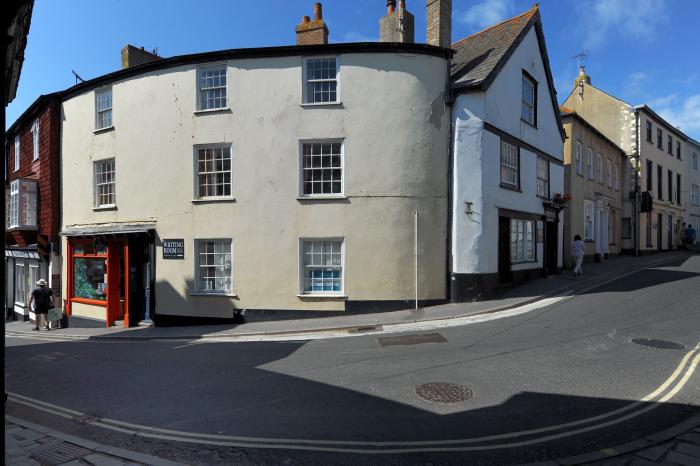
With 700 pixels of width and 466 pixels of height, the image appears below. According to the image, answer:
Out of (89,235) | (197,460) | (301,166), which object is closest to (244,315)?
(301,166)

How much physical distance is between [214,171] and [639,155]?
28583mm

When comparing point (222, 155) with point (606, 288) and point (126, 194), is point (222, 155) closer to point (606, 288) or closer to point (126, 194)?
point (126, 194)

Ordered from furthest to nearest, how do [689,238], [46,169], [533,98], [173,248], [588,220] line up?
1. [689,238]
2. [588,220]
3. [46,169]
4. [533,98]
5. [173,248]

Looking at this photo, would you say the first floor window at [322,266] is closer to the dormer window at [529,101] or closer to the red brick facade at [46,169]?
the dormer window at [529,101]

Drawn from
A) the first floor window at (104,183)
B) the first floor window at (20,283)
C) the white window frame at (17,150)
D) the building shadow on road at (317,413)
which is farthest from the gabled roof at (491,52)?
the first floor window at (20,283)

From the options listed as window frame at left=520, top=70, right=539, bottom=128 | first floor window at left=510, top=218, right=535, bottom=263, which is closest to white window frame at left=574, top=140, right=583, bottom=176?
window frame at left=520, top=70, right=539, bottom=128

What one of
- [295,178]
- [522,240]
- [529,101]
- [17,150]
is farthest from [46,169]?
[529,101]

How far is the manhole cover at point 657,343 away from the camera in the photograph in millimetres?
7637

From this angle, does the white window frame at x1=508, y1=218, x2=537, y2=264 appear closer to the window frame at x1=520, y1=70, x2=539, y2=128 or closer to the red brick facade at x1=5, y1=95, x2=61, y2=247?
the window frame at x1=520, y1=70, x2=539, y2=128

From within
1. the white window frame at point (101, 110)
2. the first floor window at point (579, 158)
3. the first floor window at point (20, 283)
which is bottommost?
the first floor window at point (20, 283)

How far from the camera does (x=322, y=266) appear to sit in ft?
44.5

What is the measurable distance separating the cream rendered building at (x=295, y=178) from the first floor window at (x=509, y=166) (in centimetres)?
302

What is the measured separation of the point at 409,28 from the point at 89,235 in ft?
50.3

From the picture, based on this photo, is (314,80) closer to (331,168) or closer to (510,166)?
(331,168)
